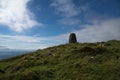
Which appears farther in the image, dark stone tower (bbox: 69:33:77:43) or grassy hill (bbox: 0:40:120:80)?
dark stone tower (bbox: 69:33:77:43)

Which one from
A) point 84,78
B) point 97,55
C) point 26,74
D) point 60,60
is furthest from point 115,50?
point 26,74

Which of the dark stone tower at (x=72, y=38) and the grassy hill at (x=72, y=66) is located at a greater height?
the dark stone tower at (x=72, y=38)

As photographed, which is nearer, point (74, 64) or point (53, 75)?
point (53, 75)

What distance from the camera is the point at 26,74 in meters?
34.2

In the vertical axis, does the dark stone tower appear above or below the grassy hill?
above

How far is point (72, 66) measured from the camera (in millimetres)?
37750

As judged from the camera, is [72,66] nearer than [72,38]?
Yes

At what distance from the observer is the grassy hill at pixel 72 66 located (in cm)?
3316

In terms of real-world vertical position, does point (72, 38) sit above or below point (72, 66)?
above

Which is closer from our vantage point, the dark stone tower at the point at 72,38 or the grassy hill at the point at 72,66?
the grassy hill at the point at 72,66

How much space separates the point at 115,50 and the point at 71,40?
68.4 ft

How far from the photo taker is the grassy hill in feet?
109

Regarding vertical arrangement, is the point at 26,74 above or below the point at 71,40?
below

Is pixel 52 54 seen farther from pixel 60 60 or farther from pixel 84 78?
pixel 84 78
